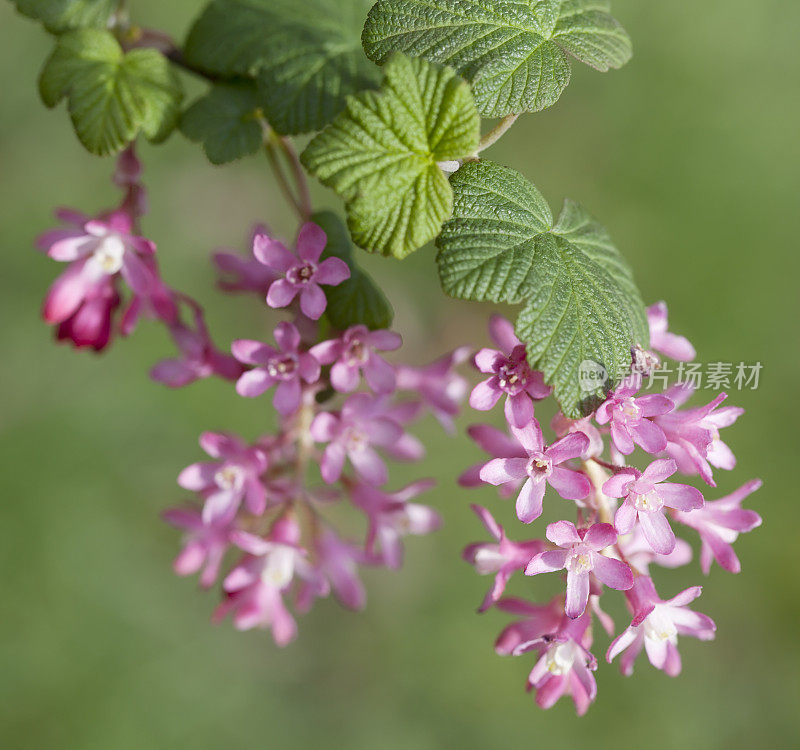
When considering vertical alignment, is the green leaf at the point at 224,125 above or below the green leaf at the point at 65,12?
below

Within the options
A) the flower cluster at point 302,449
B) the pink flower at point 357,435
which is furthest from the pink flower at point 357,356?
the pink flower at point 357,435

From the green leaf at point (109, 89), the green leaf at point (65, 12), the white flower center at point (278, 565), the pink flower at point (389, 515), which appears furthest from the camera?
the pink flower at point (389, 515)

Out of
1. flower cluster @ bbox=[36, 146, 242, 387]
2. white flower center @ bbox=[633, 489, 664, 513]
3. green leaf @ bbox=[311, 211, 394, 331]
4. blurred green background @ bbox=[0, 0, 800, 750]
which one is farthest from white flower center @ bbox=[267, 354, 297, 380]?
blurred green background @ bbox=[0, 0, 800, 750]

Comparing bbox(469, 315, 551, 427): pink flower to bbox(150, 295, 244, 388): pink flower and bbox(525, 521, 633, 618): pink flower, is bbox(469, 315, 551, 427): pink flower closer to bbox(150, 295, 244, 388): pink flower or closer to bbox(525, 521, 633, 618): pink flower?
bbox(525, 521, 633, 618): pink flower

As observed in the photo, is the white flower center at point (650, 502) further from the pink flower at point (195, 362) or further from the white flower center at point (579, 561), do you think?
the pink flower at point (195, 362)

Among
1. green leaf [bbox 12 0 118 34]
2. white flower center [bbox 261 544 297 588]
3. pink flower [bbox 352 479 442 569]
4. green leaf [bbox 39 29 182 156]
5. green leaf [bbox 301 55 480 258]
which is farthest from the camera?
pink flower [bbox 352 479 442 569]

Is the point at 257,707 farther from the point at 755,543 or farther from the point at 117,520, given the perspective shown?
the point at 755,543

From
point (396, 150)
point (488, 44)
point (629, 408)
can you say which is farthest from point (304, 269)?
point (629, 408)
